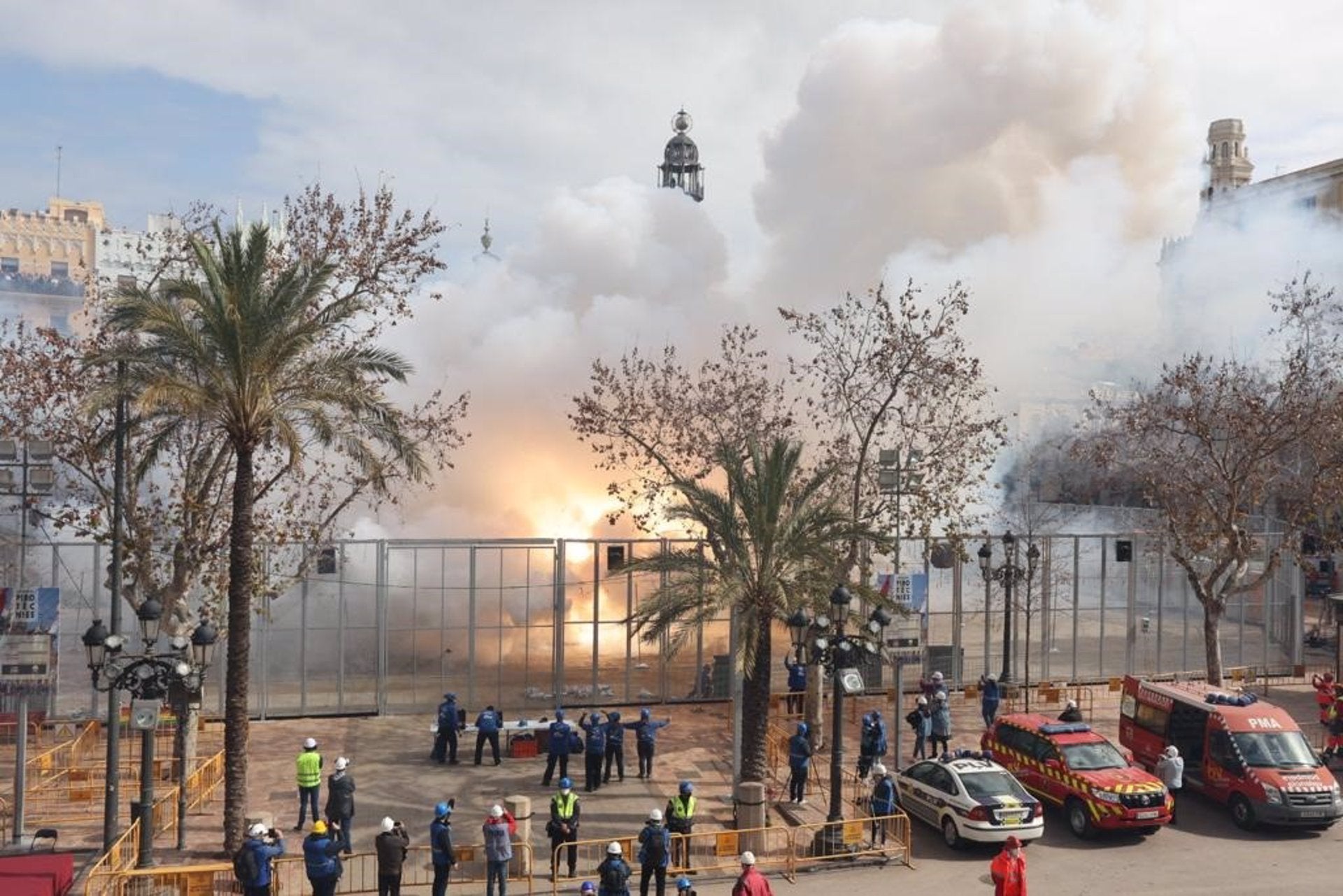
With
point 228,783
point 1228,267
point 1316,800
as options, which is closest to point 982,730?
point 1316,800

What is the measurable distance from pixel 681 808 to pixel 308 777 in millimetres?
6084

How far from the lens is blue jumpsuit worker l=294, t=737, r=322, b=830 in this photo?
18.1 m

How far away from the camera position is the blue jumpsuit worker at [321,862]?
14227 mm

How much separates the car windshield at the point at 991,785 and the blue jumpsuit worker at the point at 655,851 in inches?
205

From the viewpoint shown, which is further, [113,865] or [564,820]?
[564,820]

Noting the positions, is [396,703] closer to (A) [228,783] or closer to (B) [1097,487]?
(A) [228,783]

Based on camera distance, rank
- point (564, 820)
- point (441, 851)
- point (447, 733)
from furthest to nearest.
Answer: point (447, 733)
point (564, 820)
point (441, 851)

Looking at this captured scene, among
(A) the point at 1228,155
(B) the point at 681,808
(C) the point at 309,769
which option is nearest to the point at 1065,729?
(B) the point at 681,808

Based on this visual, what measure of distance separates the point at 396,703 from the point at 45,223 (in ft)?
468

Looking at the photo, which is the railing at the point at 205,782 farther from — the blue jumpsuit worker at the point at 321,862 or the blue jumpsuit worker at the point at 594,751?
the blue jumpsuit worker at the point at 594,751

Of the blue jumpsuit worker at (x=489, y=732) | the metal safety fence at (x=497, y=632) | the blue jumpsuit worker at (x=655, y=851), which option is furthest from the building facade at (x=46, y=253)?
the blue jumpsuit worker at (x=655, y=851)

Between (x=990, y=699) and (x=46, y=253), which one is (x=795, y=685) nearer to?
(x=990, y=699)

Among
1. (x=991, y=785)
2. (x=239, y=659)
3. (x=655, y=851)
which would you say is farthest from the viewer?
(x=991, y=785)

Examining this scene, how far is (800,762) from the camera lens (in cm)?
1984
